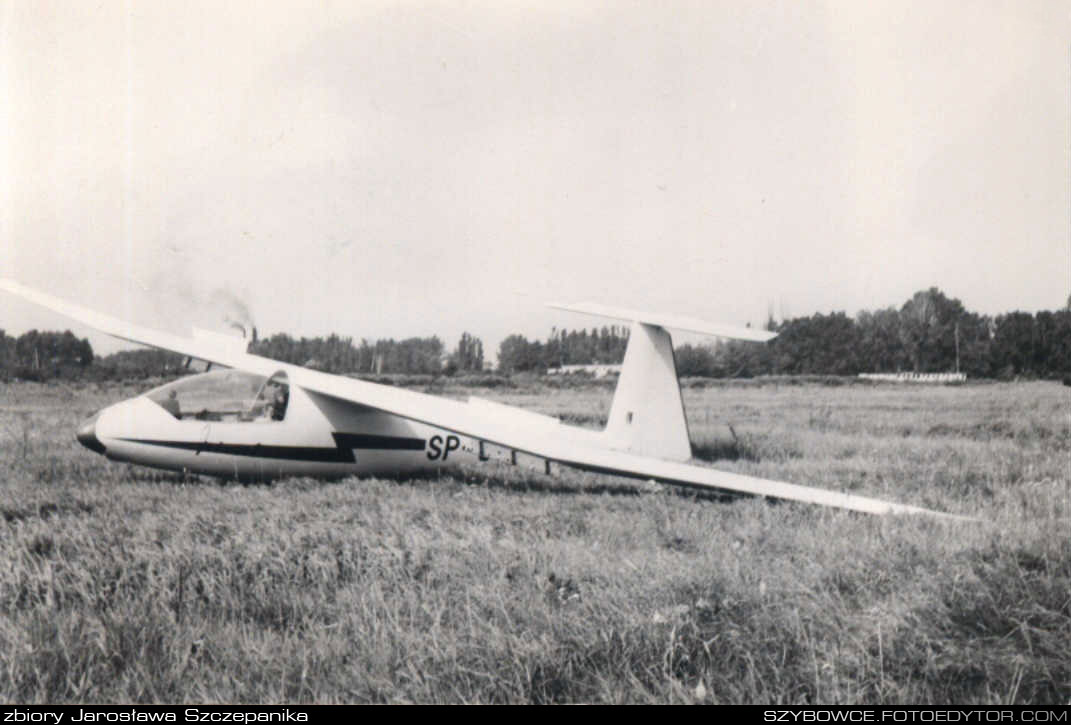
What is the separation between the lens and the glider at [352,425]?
8430mm

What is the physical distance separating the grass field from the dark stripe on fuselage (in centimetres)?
102

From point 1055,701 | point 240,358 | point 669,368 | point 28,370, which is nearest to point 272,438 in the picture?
point 240,358

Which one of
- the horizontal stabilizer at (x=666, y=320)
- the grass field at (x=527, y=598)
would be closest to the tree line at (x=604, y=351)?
the horizontal stabilizer at (x=666, y=320)

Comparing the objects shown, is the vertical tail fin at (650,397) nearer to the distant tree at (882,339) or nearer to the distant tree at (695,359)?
the distant tree at (695,359)

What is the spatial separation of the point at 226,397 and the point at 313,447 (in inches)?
46.8

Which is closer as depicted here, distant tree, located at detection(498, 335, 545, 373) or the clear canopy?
the clear canopy

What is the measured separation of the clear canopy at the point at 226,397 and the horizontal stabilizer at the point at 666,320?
12.1 feet

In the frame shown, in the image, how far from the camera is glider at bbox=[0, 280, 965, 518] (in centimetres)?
843

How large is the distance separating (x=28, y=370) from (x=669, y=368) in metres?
19.5

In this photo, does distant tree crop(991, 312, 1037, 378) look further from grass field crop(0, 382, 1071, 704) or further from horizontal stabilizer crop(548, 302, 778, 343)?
horizontal stabilizer crop(548, 302, 778, 343)

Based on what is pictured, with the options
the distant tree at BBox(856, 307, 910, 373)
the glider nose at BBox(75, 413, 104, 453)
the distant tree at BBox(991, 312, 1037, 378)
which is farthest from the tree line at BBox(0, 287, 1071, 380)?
the glider nose at BBox(75, 413, 104, 453)

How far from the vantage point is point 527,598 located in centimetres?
407

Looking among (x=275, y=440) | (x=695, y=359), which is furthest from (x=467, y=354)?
(x=695, y=359)
